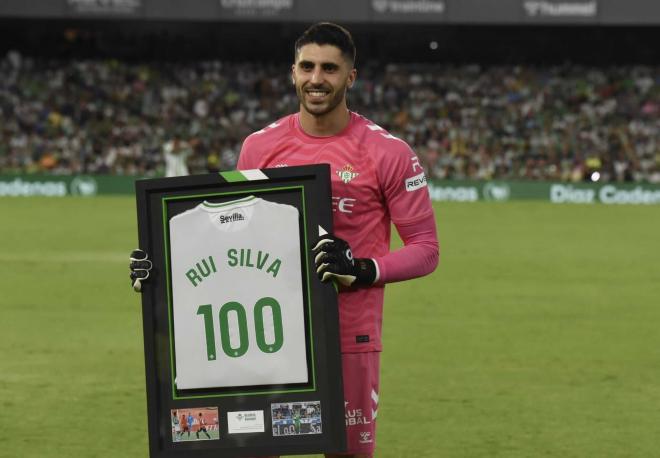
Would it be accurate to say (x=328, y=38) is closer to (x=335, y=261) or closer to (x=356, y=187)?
(x=356, y=187)

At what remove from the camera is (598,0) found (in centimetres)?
3862

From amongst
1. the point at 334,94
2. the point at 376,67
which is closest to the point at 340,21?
the point at 376,67

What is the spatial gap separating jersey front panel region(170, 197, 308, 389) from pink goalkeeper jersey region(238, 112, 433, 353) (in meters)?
0.33

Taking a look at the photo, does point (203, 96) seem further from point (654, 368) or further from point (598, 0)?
point (654, 368)

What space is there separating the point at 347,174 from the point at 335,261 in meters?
0.53

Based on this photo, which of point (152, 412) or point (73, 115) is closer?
point (152, 412)

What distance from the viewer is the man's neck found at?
15.7 ft

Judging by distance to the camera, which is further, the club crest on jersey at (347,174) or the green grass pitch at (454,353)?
the green grass pitch at (454,353)

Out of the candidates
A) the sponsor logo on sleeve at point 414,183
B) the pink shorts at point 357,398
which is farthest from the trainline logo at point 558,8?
the pink shorts at point 357,398

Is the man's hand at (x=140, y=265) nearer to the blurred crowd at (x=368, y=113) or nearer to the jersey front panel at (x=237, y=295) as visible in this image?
the jersey front panel at (x=237, y=295)

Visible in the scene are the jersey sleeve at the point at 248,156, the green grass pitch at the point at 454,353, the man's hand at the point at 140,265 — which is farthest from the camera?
the green grass pitch at the point at 454,353

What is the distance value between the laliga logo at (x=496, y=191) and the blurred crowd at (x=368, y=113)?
2063mm

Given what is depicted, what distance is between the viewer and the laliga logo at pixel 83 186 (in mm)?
36281

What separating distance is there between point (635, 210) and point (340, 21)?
508 inches
